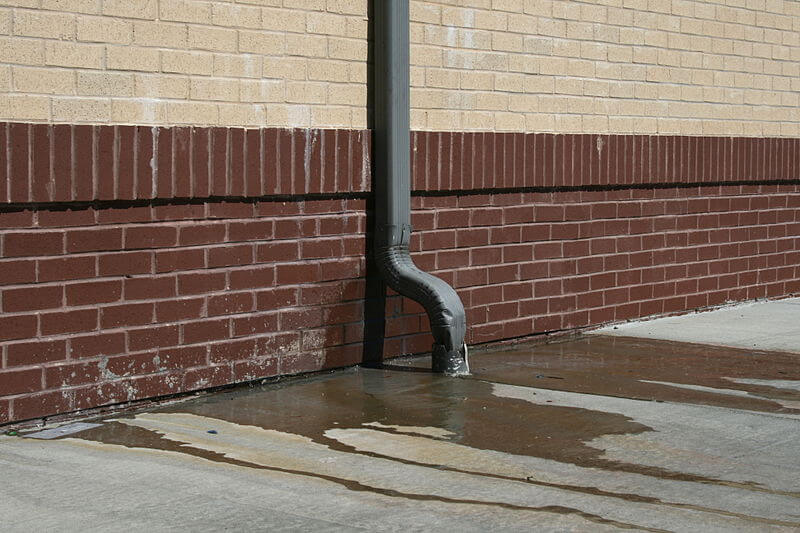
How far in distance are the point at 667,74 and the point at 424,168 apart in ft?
10.5

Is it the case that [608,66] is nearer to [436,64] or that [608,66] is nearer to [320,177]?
[436,64]

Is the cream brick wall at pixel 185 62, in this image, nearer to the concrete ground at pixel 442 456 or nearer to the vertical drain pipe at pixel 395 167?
the vertical drain pipe at pixel 395 167

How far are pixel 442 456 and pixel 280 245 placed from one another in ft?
7.64

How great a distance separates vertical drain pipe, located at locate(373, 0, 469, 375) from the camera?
8.35 metres

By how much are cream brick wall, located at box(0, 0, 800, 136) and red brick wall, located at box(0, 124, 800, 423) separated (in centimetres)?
19

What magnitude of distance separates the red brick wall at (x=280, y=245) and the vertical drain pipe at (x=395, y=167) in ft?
0.47

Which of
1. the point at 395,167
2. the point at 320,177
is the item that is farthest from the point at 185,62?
the point at 395,167

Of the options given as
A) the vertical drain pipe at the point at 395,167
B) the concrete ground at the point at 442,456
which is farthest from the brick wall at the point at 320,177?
the concrete ground at the point at 442,456

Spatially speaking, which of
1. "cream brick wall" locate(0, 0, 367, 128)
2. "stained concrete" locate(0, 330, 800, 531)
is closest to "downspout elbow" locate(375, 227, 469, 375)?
"stained concrete" locate(0, 330, 800, 531)

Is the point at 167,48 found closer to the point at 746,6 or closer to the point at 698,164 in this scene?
the point at 698,164

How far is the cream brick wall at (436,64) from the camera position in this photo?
272 inches

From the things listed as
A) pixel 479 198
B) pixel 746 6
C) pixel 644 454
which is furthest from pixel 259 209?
pixel 746 6

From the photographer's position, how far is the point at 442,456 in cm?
609

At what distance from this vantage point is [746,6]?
39.5 ft
